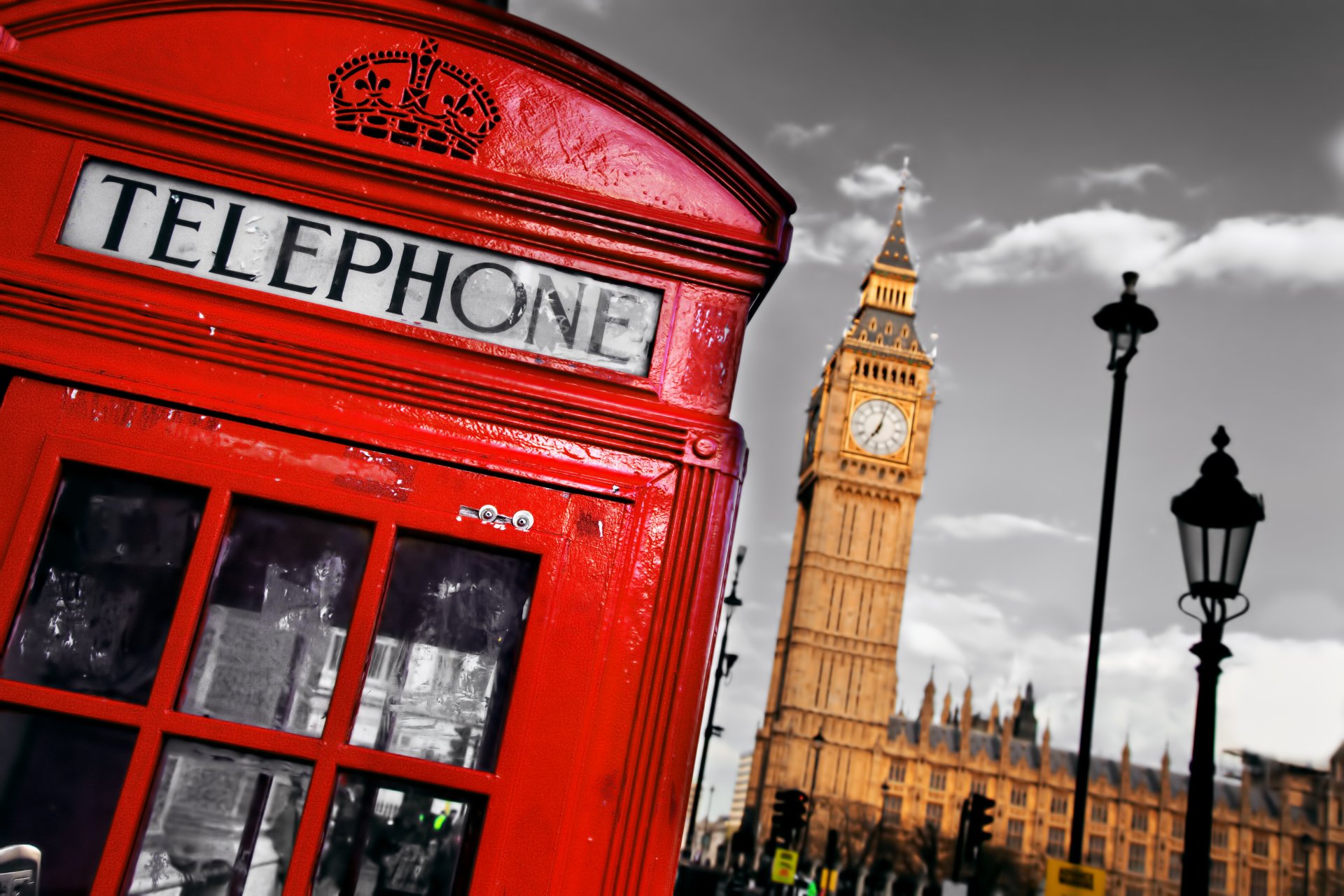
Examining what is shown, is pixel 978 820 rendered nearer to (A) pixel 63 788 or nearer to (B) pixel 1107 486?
(B) pixel 1107 486

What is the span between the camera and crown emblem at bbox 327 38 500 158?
5.01 feet

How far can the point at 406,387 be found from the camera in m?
1.41

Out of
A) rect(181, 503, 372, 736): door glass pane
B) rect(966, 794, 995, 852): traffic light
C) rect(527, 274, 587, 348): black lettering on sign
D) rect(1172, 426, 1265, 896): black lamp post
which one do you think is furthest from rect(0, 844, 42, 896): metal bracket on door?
rect(966, 794, 995, 852): traffic light

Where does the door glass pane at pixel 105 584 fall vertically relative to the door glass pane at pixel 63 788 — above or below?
above

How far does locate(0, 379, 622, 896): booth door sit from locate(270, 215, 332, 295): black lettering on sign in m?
0.20

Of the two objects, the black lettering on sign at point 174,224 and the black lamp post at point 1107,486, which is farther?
the black lamp post at point 1107,486

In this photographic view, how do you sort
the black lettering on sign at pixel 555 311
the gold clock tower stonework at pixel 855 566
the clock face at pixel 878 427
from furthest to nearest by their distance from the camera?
the clock face at pixel 878 427 → the gold clock tower stonework at pixel 855 566 → the black lettering on sign at pixel 555 311

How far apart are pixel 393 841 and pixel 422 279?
2.30 feet

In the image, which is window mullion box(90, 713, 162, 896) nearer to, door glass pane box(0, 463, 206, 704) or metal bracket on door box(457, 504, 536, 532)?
door glass pane box(0, 463, 206, 704)

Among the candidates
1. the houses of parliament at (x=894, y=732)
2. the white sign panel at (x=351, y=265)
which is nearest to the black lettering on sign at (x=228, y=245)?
the white sign panel at (x=351, y=265)

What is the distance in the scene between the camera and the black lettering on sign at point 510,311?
1.46m

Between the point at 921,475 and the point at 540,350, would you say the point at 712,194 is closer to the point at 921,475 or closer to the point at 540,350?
the point at 540,350

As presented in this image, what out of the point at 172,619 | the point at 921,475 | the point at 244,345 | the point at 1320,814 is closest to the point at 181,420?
→ the point at 244,345

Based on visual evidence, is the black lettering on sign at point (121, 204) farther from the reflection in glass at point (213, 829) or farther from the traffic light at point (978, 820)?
the traffic light at point (978, 820)
